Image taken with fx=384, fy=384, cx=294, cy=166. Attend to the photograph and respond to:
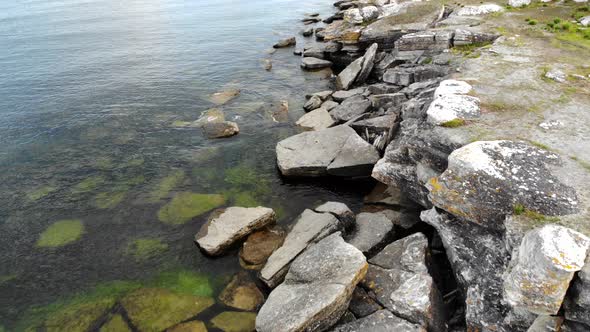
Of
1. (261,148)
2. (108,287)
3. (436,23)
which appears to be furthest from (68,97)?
(436,23)

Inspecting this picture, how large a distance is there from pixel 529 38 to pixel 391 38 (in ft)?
35.0

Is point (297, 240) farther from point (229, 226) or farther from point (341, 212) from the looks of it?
point (229, 226)

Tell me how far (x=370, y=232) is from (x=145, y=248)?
28.0ft

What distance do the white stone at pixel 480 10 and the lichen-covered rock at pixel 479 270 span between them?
23.7m

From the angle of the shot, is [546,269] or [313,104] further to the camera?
[313,104]

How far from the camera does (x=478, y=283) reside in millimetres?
9516

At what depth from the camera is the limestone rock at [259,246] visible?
535 inches

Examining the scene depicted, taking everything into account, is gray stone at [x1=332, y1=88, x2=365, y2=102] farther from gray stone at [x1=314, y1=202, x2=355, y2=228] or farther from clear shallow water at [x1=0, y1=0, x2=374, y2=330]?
gray stone at [x1=314, y1=202, x2=355, y2=228]

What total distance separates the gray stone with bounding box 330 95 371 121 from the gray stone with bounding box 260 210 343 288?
31.2 feet

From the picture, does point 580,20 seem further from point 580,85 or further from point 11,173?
point 11,173

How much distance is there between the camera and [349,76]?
28219mm

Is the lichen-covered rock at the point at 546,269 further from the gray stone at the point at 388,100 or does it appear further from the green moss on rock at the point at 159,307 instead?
the gray stone at the point at 388,100

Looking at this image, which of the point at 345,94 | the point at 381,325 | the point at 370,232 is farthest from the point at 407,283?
the point at 345,94

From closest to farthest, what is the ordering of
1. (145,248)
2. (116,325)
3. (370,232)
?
(116,325) → (370,232) → (145,248)
